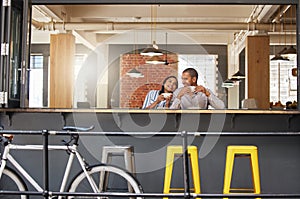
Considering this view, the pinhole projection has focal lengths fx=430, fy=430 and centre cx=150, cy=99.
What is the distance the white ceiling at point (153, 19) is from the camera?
24.2 ft

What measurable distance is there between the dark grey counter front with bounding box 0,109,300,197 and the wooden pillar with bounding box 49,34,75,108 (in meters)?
3.86

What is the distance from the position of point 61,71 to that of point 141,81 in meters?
2.71

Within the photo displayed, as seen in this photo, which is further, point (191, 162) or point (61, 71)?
point (61, 71)

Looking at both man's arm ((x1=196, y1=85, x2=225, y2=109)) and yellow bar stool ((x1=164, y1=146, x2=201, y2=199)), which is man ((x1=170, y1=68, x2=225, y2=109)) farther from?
yellow bar stool ((x1=164, y1=146, x2=201, y2=199))

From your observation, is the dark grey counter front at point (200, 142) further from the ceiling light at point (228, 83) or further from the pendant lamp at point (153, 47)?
the ceiling light at point (228, 83)

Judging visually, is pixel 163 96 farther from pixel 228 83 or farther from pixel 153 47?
pixel 228 83

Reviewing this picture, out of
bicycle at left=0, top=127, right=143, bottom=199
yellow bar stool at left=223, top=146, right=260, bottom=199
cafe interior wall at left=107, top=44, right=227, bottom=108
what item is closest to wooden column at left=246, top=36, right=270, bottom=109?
cafe interior wall at left=107, top=44, right=227, bottom=108

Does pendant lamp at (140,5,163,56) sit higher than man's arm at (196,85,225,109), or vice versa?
pendant lamp at (140,5,163,56)

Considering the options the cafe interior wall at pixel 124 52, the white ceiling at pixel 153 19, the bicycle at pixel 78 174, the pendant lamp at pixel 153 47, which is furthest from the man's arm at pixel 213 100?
the cafe interior wall at pixel 124 52

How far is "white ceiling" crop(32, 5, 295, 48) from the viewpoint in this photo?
738cm

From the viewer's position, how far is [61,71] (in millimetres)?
7848

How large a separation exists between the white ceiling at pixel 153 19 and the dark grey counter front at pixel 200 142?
3311 mm

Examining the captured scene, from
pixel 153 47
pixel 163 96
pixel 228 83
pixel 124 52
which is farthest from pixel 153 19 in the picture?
pixel 163 96

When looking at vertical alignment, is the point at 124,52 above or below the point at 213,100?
above
